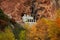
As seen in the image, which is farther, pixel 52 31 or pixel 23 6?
pixel 23 6

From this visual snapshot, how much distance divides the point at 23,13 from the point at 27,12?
760 mm

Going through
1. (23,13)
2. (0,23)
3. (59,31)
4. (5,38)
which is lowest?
(23,13)

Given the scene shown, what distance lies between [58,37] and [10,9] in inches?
489

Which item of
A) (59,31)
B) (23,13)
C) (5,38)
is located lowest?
(23,13)

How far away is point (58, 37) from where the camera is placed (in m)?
4.21

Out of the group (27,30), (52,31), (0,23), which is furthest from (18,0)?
(52,31)

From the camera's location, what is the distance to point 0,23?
805cm

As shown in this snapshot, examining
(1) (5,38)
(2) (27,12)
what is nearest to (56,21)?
(1) (5,38)

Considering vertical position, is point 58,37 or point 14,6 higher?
point 58,37

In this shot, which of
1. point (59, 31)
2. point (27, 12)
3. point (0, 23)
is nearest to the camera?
point (59, 31)

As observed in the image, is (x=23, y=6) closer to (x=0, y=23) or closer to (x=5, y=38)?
(x=0, y=23)

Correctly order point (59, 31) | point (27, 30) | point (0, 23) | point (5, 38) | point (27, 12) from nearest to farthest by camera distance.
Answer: point (59, 31)
point (5, 38)
point (27, 30)
point (0, 23)
point (27, 12)

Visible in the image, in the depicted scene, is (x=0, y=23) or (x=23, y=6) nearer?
(x=0, y=23)

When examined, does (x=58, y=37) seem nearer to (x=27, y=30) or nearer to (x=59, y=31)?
(x=59, y=31)
